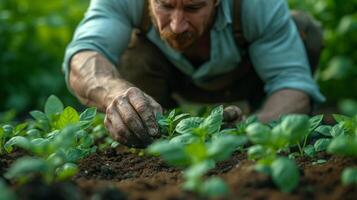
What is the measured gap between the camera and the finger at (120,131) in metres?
2.41

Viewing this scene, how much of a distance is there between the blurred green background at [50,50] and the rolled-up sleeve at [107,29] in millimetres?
1534

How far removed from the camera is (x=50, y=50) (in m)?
5.00

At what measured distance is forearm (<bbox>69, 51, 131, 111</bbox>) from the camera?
9.01 ft

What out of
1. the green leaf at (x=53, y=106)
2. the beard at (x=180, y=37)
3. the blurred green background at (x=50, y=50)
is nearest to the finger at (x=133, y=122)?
the green leaf at (x=53, y=106)

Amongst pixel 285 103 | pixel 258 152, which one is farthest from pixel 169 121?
pixel 285 103

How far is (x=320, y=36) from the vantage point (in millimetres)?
3717

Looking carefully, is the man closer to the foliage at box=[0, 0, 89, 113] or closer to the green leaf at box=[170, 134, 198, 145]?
the green leaf at box=[170, 134, 198, 145]

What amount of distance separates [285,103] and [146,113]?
0.99 metres

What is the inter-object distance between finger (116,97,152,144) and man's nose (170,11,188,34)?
1.57 ft

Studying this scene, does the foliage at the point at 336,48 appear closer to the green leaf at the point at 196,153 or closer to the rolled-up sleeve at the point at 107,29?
the rolled-up sleeve at the point at 107,29

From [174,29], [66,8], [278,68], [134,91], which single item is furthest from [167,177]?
[66,8]

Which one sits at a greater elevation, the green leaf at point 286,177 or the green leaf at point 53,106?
the green leaf at point 286,177

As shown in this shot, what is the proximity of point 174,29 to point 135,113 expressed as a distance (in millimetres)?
507

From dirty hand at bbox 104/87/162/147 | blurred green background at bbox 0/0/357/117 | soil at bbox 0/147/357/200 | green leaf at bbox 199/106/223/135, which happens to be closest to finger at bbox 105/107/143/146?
dirty hand at bbox 104/87/162/147
